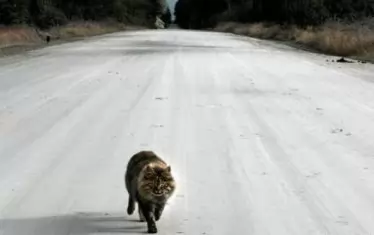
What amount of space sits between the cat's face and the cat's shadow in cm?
55

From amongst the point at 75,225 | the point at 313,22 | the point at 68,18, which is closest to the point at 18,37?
the point at 313,22

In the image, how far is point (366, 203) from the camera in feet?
20.1

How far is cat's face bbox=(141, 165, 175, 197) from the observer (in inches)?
189

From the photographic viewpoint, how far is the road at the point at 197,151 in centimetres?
564

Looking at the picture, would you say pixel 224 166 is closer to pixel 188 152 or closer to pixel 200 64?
pixel 188 152

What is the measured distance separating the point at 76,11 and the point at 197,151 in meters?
80.6

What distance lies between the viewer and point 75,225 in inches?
Answer: 215

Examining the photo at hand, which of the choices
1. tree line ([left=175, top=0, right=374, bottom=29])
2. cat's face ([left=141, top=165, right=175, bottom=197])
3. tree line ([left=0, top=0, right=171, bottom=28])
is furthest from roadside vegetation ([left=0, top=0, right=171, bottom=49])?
cat's face ([left=141, top=165, right=175, bottom=197])

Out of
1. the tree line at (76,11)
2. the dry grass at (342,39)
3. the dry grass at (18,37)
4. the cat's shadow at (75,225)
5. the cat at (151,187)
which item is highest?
the cat at (151,187)

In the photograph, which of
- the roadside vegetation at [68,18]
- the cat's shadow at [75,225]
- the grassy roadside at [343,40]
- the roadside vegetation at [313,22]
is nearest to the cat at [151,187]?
the cat's shadow at [75,225]

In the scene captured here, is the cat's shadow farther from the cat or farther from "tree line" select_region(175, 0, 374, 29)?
"tree line" select_region(175, 0, 374, 29)

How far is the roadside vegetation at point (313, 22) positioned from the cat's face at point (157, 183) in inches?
830

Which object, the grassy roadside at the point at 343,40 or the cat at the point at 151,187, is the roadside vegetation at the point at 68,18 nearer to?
the grassy roadside at the point at 343,40

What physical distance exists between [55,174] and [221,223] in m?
2.10
